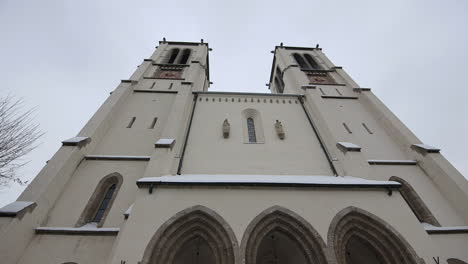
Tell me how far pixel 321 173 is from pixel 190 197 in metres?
5.48

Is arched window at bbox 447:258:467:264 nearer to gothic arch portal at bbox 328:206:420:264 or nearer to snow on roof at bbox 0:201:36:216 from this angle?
gothic arch portal at bbox 328:206:420:264

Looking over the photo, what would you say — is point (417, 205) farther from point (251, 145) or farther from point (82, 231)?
point (82, 231)

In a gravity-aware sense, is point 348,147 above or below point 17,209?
above

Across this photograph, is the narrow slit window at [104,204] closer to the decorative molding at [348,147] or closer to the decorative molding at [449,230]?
the decorative molding at [348,147]

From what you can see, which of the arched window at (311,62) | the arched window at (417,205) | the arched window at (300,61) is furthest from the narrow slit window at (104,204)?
the arched window at (311,62)

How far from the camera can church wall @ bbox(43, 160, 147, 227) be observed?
6137mm

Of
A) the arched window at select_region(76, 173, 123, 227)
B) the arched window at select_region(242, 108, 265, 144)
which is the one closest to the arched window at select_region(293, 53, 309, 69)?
the arched window at select_region(242, 108, 265, 144)

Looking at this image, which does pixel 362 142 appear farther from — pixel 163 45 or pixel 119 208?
pixel 163 45

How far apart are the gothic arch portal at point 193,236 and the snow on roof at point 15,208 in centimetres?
395

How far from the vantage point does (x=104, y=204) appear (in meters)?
6.80

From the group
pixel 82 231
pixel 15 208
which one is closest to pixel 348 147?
pixel 82 231

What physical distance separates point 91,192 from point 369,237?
9.51 meters

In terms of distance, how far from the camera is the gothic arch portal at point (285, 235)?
15.6 ft

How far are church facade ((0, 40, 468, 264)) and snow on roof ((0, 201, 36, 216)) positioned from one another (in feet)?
0.09
